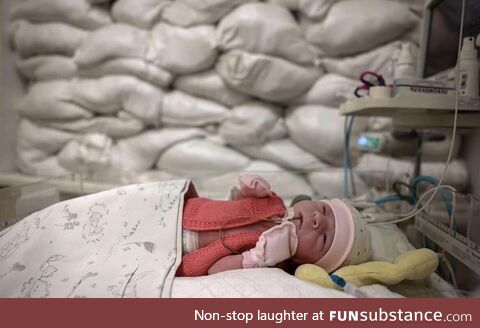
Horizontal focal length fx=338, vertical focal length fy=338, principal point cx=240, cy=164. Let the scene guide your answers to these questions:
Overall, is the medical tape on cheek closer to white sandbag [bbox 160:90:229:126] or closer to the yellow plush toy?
the yellow plush toy

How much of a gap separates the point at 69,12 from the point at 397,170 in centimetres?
144

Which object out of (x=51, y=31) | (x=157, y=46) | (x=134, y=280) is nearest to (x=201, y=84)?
(x=157, y=46)

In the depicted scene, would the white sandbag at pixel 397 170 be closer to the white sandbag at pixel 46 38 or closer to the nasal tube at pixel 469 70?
the nasal tube at pixel 469 70

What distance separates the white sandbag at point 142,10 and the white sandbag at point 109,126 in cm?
38

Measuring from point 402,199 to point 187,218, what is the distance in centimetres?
64

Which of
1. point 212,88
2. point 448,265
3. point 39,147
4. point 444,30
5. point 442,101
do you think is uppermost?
point 444,30

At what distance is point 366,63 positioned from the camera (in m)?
1.18

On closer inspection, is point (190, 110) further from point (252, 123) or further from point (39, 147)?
point (39, 147)

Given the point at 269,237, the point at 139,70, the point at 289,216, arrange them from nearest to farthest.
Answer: the point at 269,237, the point at 289,216, the point at 139,70

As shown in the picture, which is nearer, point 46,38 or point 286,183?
point 286,183

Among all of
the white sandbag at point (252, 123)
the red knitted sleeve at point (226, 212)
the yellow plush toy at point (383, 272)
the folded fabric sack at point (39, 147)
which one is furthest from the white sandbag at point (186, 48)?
the yellow plush toy at point (383, 272)

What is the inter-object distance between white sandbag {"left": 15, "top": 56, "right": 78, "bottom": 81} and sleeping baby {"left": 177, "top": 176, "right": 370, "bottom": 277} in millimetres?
1076

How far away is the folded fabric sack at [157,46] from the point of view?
4.20ft
